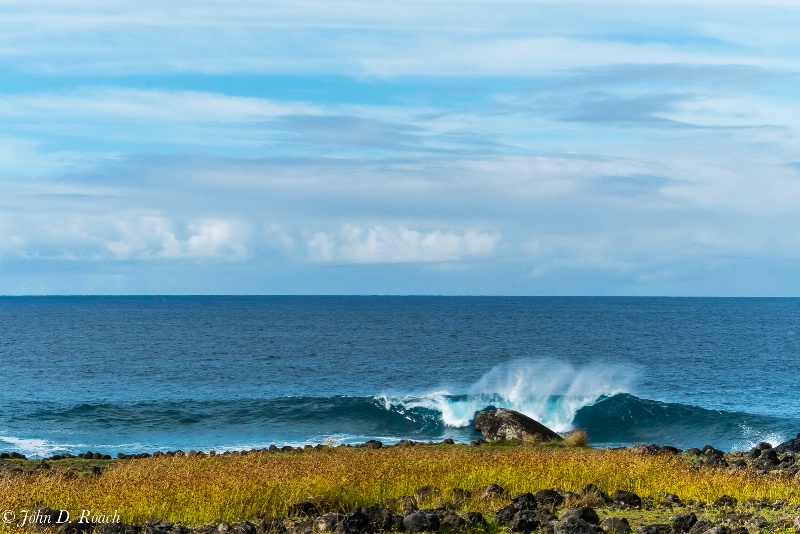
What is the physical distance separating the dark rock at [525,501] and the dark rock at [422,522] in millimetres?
2098

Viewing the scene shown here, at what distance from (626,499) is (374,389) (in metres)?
47.0

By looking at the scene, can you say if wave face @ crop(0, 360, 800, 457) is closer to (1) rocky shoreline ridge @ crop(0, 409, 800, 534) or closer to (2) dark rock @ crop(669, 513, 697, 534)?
(1) rocky shoreline ridge @ crop(0, 409, 800, 534)

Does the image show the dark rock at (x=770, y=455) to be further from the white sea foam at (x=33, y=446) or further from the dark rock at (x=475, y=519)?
the white sea foam at (x=33, y=446)

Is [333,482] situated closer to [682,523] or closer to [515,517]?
[515,517]

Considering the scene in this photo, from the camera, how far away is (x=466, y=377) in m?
74.4

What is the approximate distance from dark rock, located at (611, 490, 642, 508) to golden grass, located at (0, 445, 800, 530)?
52.1 inches

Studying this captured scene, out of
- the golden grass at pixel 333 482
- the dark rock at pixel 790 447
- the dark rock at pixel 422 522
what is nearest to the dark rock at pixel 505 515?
the golden grass at pixel 333 482

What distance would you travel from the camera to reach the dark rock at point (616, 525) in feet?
46.5

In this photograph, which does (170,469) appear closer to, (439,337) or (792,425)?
(792,425)

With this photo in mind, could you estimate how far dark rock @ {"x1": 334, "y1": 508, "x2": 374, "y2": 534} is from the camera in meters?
13.8

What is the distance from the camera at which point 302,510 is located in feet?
52.1

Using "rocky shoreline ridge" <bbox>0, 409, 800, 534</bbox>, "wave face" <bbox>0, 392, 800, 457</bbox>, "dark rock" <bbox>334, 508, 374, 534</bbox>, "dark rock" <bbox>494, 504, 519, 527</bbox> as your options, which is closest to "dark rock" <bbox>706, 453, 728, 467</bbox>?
"rocky shoreline ridge" <bbox>0, 409, 800, 534</bbox>

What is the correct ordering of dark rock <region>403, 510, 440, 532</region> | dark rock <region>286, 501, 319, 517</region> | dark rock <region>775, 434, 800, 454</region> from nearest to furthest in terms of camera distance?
dark rock <region>403, 510, 440, 532</region> < dark rock <region>286, 501, 319, 517</region> < dark rock <region>775, 434, 800, 454</region>

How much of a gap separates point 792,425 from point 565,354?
55.0 metres
